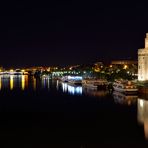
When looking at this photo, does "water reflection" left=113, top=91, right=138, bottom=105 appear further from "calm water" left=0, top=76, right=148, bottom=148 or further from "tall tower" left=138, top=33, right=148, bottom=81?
"tall tower" left=138, top=33, right=148, bottom=81

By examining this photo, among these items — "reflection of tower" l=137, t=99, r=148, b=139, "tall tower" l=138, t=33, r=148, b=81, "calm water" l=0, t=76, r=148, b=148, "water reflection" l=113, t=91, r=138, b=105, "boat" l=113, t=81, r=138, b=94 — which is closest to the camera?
"calm water" l=0, t=76, r=148, b=148

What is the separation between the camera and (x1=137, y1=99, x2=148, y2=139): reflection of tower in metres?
12.5

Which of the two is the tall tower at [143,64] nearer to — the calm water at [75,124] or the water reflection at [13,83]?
the calm water at [75,124]

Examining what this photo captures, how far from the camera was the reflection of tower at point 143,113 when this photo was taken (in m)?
12.5

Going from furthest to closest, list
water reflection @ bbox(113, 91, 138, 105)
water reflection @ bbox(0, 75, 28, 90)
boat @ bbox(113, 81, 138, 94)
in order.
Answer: water reflection @ bbox(0, 75, 28, 90)
boat @ bbox(113, 81, 138, 94)
water reflection @ bbox(113, 91, 138, 105)

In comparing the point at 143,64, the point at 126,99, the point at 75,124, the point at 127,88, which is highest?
the point at 143,64

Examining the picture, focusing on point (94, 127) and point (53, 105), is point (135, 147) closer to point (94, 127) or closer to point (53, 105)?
point (94, 127)

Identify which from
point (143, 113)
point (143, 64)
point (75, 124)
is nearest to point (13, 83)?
point (143, 64)

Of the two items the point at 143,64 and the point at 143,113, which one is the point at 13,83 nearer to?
the point at 143,64

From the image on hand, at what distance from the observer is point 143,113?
14.7 metres

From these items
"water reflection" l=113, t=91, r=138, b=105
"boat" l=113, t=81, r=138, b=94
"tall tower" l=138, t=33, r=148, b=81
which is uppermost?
"tall tower" l=138, t=33, r=148, b=81

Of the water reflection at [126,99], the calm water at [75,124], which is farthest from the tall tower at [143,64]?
the calm water at [75,124]

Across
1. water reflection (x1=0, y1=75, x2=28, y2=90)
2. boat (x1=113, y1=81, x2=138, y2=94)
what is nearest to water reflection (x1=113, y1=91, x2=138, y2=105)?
boat (x1=113, y1=81, x2=138, y2=94)

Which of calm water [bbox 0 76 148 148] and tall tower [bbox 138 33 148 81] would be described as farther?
tall tower [bbox 138 33 148 81]
